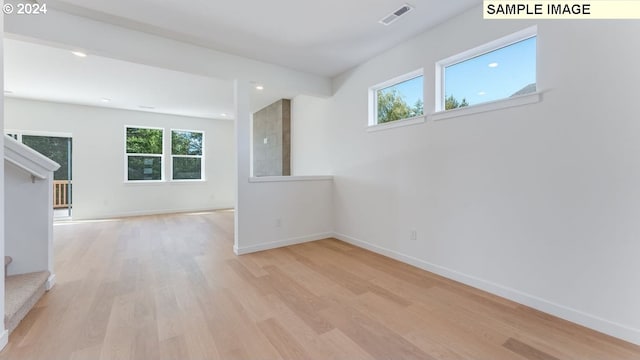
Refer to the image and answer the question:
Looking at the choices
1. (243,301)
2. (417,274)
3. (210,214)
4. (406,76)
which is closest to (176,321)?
(243,301)

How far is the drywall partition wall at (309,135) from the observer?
4660 mm

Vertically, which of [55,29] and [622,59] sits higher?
[55,29]

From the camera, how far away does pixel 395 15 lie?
2594mm

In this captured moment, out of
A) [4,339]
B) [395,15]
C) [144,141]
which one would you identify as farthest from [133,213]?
[395,15]

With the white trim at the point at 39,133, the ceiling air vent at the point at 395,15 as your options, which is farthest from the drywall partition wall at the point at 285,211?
the white trim at the point at 39,133

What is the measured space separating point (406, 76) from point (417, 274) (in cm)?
236

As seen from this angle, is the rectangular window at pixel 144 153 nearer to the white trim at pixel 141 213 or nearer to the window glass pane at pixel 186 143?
the window glass pane at pixel 186 143

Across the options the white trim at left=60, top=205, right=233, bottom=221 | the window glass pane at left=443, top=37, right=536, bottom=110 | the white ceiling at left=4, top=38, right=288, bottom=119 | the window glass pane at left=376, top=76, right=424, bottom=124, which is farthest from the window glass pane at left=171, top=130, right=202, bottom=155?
the window glass pane at left=443, top=37, right=536, bottom=110

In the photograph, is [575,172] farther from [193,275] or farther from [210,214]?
[210,214]

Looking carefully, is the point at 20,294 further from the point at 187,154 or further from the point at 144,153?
the point at 187,154

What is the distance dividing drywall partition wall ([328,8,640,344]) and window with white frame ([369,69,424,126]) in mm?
197

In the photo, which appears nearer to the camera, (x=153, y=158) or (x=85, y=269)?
(x=85, y=269)

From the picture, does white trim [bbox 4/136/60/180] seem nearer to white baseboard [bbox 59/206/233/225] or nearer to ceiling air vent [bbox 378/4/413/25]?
ceiling air vent [bbox 378/4/413/25]

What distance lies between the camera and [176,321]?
75.5 inches
